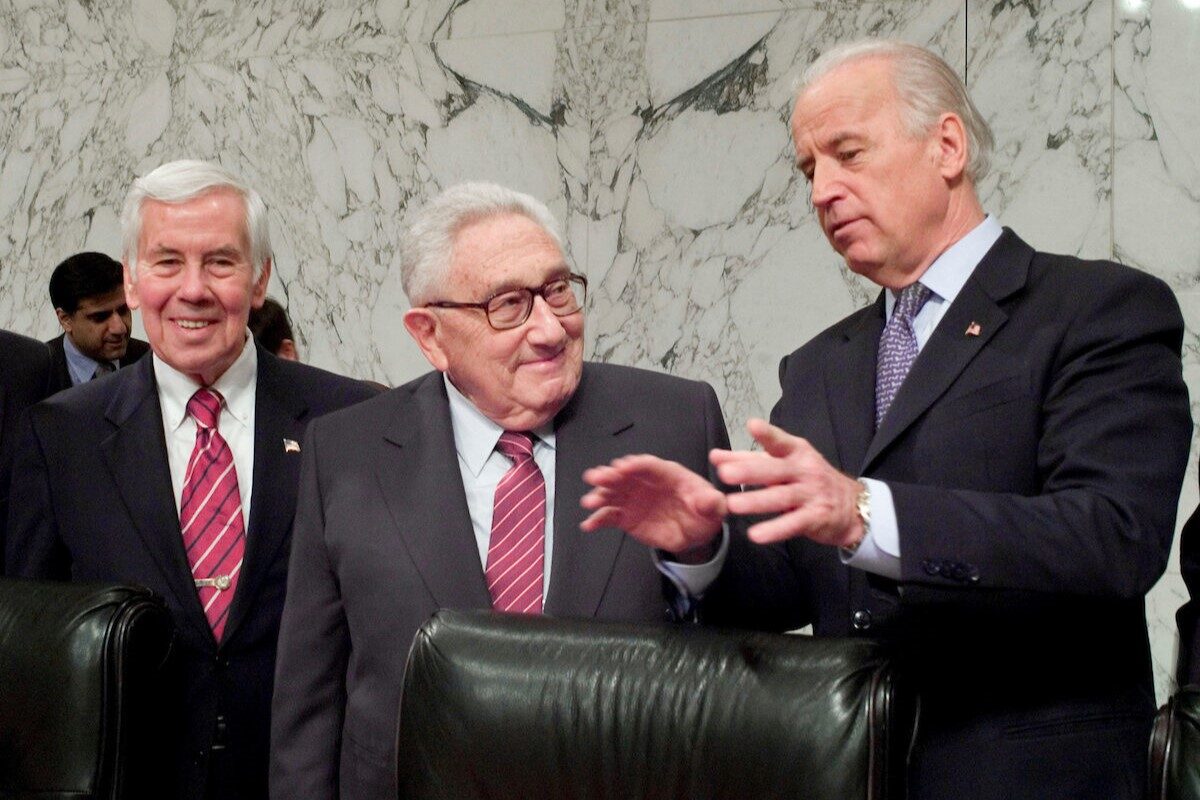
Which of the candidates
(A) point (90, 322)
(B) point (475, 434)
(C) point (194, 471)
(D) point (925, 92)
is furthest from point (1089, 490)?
(A) point (90, 322)

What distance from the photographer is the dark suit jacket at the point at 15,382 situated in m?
2.99

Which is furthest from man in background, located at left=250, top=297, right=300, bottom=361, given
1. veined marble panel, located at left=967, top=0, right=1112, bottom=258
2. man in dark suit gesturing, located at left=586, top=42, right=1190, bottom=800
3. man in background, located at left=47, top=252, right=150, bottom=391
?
man in dark suit gesturing, located at left=586, top=42, right=1190, bottom=800

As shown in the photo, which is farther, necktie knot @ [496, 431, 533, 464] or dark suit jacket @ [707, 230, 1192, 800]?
necktie knot @ [496, 431, 533, 464]

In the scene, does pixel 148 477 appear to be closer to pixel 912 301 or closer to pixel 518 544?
pixel 518 544

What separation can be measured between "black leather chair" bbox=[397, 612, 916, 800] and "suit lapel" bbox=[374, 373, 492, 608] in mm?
270

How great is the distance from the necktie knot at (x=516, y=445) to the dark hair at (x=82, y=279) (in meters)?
3.21

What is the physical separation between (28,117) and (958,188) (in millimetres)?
4721

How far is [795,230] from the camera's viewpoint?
4.86 m

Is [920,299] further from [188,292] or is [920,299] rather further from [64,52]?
[64,52]

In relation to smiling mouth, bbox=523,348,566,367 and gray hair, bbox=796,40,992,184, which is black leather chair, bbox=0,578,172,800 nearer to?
smiling mouth, bbox=523,348,566,367

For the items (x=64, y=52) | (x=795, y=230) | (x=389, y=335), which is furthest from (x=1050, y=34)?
(x=64, y=52)

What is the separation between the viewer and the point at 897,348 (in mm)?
2225

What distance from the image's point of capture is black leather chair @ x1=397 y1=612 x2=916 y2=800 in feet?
5.71

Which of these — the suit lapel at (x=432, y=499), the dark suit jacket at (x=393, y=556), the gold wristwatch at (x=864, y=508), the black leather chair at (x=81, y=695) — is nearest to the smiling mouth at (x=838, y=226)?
the dark suit jacket at (x=393, y=556)
